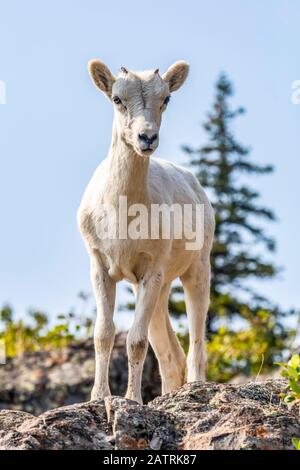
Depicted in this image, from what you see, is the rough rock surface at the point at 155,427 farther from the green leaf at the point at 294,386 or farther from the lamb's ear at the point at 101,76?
the lamb's ear at the point at 101,76

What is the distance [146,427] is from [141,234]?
346cm

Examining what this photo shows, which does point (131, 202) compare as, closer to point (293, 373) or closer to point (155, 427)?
point (293, 373)

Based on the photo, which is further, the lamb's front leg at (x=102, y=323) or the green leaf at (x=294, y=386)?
the lamb's front leg at (x=102, y=323)

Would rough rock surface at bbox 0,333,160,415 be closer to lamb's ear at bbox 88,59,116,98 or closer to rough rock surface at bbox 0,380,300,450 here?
lamb's ear at bbox 88,59,116,98

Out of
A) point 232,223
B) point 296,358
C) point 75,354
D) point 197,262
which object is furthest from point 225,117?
point 296,358

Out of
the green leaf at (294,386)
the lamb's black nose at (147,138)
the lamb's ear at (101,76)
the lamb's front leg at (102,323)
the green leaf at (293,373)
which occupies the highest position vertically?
the lamb's ear at (101,76)

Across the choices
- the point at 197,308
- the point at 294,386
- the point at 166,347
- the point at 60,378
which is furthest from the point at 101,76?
the point at 60,378

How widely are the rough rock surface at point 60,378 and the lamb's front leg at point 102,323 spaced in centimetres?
467

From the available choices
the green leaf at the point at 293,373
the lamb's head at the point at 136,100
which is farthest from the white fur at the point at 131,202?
the green leaf at the point at 293,373

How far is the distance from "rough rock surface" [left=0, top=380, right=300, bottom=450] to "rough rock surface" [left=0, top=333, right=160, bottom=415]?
7410 millimetres

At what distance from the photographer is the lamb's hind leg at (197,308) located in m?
13.5

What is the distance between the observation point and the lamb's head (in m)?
11.1

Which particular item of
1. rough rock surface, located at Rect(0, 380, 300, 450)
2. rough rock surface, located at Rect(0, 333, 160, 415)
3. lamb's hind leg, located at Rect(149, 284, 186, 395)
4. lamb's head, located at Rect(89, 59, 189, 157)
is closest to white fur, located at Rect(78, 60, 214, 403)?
lamb's head, located at Rect(89, 59, 189, 157)

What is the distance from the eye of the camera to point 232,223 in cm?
4497
